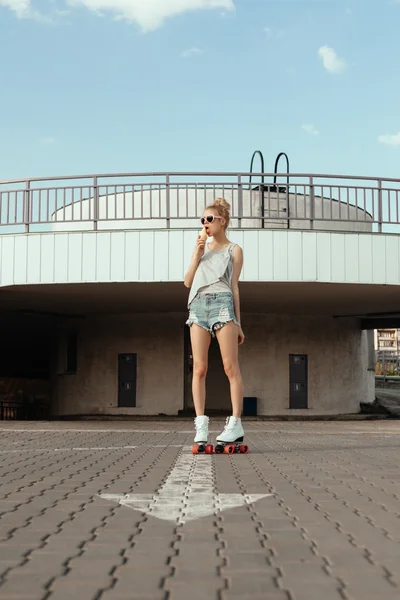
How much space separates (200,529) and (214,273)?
3.76m

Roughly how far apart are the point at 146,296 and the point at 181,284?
238 cm

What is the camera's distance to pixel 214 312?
23.3 ft

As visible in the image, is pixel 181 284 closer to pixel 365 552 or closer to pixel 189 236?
pixel 189 236

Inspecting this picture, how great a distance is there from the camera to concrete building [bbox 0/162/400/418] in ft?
50.9

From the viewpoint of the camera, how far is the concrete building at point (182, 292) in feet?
50.9

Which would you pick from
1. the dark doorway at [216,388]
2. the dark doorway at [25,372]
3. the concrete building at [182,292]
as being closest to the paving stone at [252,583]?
the concrete building at [182,292]

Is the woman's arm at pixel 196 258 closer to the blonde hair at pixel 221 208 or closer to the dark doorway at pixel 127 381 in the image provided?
the blonde hair at pixel 221 208

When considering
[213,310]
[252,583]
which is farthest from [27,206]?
[252,583]

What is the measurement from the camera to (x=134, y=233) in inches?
612

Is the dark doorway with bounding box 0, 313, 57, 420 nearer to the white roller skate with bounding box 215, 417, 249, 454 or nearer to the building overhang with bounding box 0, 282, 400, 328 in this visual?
the building overhang with bounding box 0, 282, 400, 328

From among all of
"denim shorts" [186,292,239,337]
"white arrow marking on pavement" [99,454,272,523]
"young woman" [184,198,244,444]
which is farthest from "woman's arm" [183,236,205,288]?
"white arrow marking on pavement" [99,454,272,523]

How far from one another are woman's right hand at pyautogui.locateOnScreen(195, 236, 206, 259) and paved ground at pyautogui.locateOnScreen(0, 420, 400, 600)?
1805 mm

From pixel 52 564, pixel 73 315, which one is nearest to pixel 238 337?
pixel 52 564

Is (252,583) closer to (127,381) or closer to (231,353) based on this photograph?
(231,353)
